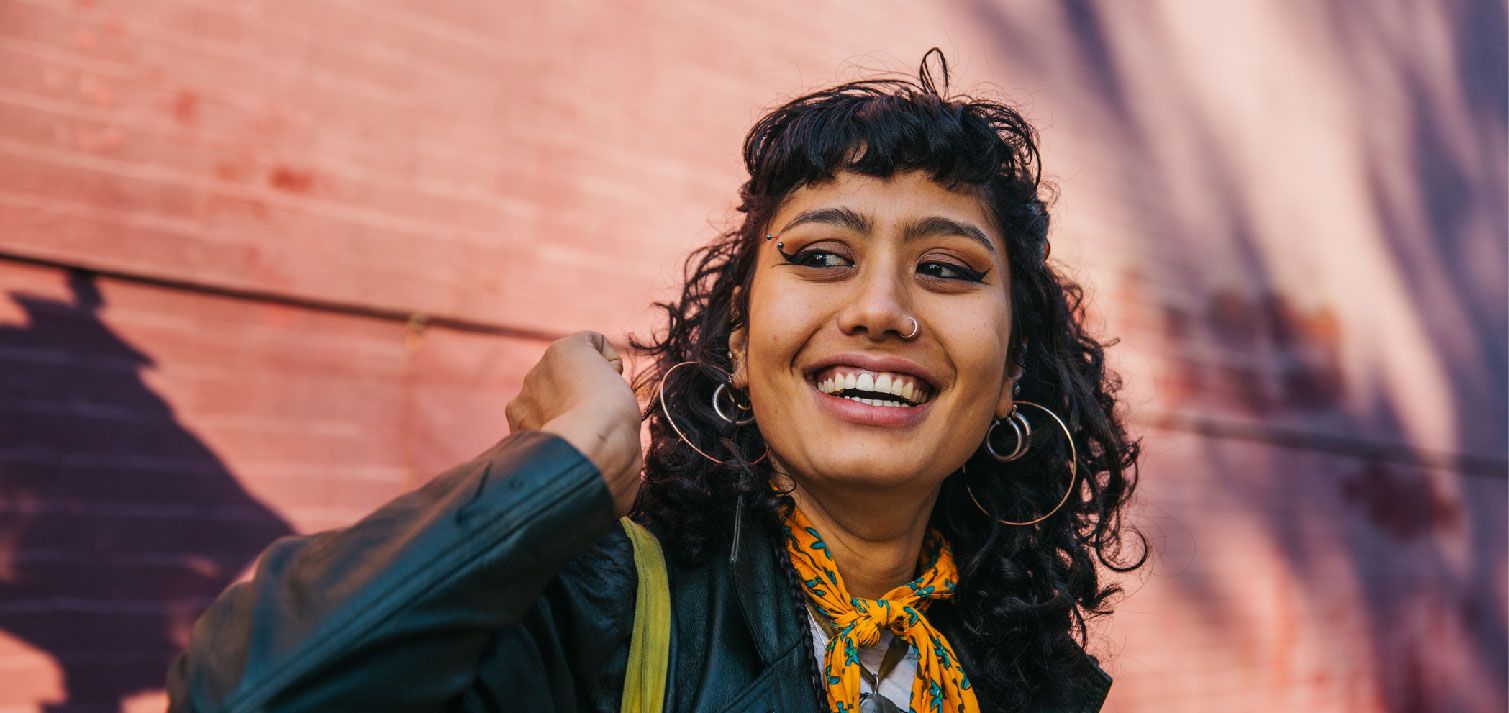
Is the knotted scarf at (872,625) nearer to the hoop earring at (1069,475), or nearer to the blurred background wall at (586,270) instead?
the hoop earring at (1069,475)

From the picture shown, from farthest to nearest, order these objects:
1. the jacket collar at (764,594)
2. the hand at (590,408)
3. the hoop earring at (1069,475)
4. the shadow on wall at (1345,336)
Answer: the shadow on wall at (1345,336), the hoop earring at (1069,475), the jacket collar at (764,594), the hand at (590,408)

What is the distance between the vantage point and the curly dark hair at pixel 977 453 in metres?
1.87

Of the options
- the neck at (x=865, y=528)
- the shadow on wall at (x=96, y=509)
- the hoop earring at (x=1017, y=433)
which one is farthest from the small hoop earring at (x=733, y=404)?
the shadow on wall at (x=96, y=509)

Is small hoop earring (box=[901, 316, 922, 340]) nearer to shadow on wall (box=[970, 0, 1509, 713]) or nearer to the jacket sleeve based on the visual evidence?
the jacket sleeve

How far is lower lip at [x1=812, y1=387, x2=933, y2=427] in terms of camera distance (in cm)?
174

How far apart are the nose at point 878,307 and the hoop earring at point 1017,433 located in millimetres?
448

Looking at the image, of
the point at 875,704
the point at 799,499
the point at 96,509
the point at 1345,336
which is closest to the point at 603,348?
the point at 799,499

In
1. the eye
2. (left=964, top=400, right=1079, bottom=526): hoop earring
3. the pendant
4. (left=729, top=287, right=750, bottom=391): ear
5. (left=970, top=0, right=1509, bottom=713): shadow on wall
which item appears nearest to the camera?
the pendant

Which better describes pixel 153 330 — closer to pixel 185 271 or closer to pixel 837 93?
pixel 185 271

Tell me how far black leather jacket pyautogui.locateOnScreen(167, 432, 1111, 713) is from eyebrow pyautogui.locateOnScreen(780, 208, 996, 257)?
76 centimetres

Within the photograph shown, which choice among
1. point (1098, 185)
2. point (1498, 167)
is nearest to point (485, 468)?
point (1098, 185)

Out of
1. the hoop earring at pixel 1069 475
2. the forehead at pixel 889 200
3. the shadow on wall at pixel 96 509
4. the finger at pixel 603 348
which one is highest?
the forehead at pixel 889 200

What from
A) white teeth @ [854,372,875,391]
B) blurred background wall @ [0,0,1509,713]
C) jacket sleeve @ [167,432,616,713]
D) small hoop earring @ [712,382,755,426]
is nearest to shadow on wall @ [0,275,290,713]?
blurred background wall @ [0,0,1509,713]

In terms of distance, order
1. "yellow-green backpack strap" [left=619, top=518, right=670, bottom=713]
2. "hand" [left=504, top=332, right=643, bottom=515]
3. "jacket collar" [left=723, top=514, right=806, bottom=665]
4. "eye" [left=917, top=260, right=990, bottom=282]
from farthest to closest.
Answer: "eye" [left=917, top=260, right=990, bottom=282] → "jacket collar" [left=723, top=514, right=806, bottom=665] → "yellow-green backpack strap" [left=619, top=518, right=670, bottom=713] → "hand" [left=504, top=332, right=643, bottom=515]
